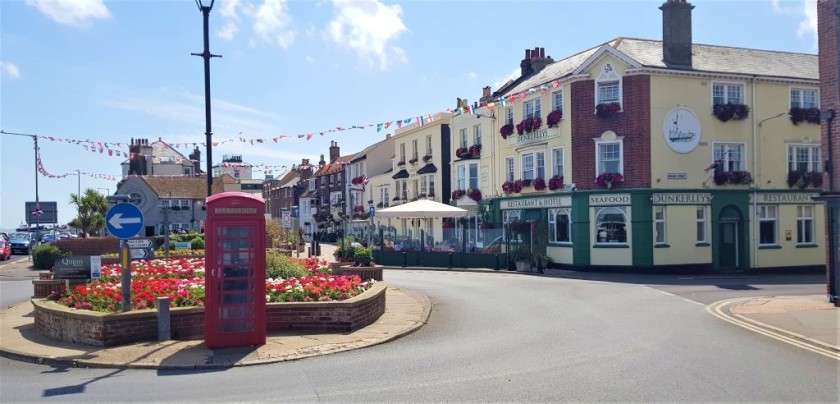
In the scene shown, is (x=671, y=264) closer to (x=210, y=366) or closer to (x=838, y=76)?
(x=838, y=76)

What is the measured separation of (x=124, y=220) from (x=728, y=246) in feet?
88.6

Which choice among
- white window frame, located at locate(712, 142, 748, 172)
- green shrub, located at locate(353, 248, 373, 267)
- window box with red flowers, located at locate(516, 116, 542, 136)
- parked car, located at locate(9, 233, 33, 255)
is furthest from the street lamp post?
parked car, located at locate(9, 233, 33, 255)

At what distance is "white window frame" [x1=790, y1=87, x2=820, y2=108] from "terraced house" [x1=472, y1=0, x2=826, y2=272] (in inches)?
2.3

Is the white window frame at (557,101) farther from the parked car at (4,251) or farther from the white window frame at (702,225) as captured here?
the parked car at (4,251)

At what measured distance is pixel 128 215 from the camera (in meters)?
11.3

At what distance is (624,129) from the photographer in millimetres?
29641

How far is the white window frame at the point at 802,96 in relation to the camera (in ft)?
104

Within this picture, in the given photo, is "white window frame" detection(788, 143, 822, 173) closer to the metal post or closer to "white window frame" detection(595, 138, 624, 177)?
"white window frame" detection(595, 138, 624, 177)

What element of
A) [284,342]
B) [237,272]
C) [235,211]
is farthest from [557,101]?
[237,272]

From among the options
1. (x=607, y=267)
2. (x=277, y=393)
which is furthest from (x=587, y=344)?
(x=607, y=267)

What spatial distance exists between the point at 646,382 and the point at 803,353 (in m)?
3.76

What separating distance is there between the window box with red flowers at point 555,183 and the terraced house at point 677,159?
0.17ft

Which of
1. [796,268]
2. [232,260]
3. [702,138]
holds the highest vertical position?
[702,138]

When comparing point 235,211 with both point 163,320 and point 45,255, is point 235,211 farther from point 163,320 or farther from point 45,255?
point 45,255
